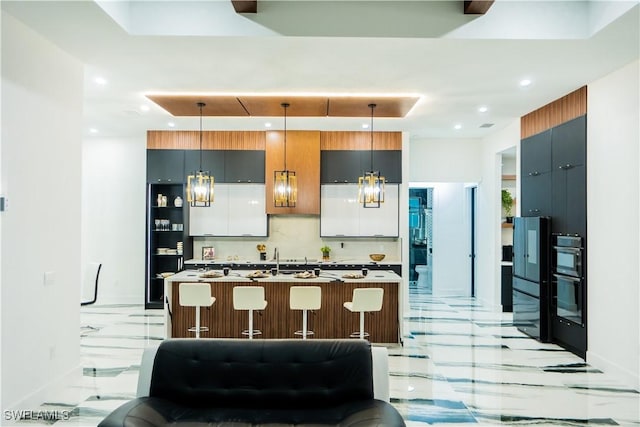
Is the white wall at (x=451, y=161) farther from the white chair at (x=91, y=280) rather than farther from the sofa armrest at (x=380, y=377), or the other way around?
the sofa armrest at (x=380, y=377)

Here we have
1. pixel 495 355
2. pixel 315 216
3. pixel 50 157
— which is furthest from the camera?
pixel 315 216

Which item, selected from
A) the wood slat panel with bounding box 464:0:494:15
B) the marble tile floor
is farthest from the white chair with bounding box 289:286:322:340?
the wood slat panel with bounding box 464:0:494:15

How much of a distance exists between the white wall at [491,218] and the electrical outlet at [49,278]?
680 cm

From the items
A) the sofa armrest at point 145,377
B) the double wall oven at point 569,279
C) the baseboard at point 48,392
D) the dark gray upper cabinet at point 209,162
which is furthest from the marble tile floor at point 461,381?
the dark gray upper cabinet at point 209,162

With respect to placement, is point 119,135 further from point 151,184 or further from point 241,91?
point 241,91

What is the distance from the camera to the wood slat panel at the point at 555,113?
561 centimetres

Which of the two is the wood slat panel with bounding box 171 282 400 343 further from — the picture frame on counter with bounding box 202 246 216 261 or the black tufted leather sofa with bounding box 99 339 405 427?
the black tufted leather sofa with bounding box 99 339 405 427

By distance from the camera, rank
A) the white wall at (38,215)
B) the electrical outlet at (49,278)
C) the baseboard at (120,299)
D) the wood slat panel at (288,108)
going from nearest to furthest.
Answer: the white wall at (38,215), the electrical outlet at (49,278), the wood slat panel at (288,108), the baseboard at (120,299)

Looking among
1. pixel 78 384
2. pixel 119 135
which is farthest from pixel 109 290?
pixel 78 384

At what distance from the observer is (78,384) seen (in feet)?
14.8

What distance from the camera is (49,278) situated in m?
4.13

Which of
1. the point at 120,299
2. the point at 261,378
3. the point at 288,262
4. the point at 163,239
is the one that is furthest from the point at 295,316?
the point at 120,299

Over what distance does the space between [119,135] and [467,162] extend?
21.7ft

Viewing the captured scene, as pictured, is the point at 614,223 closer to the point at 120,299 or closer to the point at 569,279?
the point at 569,279
